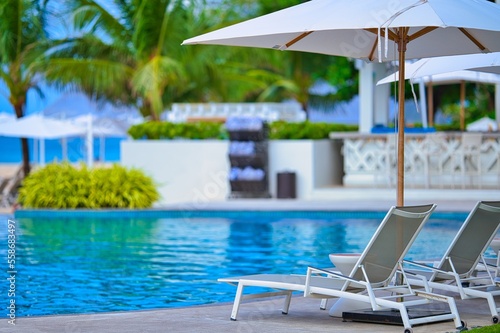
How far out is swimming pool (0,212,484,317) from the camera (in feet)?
29.5

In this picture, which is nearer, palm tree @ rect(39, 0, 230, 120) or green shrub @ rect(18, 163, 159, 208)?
green shrub @ rect(18, 163, 159, 208)

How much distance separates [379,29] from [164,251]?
676 centimetres

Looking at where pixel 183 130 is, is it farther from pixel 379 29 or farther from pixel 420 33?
pixel 379 29

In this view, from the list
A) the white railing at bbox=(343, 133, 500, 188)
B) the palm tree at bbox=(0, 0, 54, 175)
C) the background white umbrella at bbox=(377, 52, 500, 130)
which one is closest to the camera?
the background white umbrella at bbox=(377, 52, 500, 130)

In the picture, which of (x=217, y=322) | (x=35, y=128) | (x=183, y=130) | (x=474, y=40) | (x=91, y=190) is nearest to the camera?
(x=217, y=322)

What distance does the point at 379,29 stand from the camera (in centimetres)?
639

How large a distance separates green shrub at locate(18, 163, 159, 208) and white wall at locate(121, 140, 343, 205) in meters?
2.11

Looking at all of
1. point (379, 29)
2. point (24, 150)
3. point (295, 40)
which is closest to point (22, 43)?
point (24, 150)

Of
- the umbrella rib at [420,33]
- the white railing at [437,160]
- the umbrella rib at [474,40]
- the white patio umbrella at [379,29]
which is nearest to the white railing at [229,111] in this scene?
the white railing at [437,160]

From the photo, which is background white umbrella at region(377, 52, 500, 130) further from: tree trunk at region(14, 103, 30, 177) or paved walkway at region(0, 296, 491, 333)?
tree trunk at region(14, 103, 30, 177)

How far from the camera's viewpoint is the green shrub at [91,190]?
688 inches

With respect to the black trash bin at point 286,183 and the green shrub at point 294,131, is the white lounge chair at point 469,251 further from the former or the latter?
the green shrub at point 294,131

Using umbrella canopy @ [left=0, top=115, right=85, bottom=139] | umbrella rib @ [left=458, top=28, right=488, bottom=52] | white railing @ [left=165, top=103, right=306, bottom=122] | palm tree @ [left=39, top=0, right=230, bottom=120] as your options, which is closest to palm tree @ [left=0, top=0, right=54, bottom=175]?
umbrella canopy @ [left=0, top=115, right=85, bottom=139]

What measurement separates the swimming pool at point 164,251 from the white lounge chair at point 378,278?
208 cm
